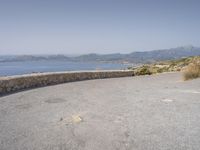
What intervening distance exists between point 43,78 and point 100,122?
840cm

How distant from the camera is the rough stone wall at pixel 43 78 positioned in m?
11.9

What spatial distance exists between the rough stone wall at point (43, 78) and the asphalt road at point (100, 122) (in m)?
1.22

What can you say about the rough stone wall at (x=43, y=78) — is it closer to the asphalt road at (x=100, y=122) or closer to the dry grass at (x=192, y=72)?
the asphalt road at (x=100, y=122)

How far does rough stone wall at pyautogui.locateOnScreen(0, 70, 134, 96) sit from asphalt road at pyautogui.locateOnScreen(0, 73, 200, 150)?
1.22 m

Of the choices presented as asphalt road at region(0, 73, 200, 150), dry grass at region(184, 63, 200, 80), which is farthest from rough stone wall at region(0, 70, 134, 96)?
dry grass at region(184, 63, 200, 80)

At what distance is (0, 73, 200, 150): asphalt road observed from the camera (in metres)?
5.29

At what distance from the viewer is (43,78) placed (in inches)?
578

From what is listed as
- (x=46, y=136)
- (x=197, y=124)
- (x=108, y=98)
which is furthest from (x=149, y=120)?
(x=108, y=98)

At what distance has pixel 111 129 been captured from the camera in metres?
6.25

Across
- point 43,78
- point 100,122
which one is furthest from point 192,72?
point 100,122

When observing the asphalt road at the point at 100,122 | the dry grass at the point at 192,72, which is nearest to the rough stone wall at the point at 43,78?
the asphalt road at the point at 100,122

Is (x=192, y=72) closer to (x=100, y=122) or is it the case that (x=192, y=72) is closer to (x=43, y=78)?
(x=43, y=78)

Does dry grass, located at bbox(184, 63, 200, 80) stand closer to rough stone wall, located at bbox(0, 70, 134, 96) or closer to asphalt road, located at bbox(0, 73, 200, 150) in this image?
asphalt road, located at bbox(0, 73, 200, 150)

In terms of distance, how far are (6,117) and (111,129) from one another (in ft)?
10.3
